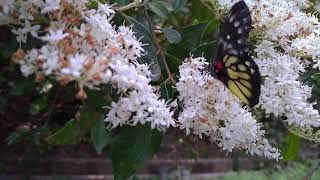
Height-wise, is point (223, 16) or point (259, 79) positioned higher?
point (223, 16)

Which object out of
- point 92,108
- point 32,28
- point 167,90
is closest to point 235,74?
point 167,90

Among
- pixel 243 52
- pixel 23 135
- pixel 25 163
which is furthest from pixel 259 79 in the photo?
pixel 25 163

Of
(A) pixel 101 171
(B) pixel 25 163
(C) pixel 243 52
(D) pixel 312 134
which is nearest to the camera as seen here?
(C) pixel 243 52

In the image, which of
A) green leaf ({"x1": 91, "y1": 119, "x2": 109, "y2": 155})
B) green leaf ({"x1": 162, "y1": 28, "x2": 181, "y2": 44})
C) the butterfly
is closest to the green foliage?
green leaf ({"x1": 91, "y1": 119, "x2": 109, "y2": 155})

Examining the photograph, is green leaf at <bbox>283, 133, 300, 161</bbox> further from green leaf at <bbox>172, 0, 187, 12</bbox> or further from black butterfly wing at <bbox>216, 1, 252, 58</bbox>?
green leaf at <bbox>172, 0, 187, 12</bbox>

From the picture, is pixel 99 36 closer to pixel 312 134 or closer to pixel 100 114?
pixel 100 114

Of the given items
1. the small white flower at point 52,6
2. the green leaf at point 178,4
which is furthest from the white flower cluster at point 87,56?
the green leaf at point 178,4

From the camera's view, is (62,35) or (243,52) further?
(243,52)
